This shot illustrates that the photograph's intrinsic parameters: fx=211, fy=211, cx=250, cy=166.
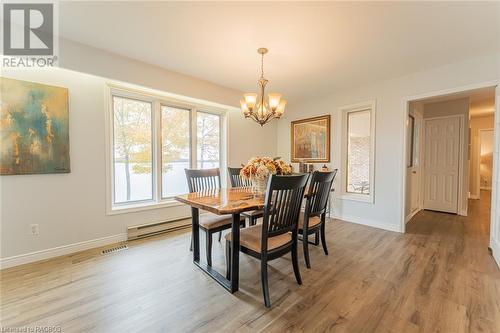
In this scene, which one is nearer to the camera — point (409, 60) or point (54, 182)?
point (54, 182)

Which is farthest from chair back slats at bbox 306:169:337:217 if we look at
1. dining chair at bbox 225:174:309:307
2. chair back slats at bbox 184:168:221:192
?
chair back slats at bbox 184:168:221:192

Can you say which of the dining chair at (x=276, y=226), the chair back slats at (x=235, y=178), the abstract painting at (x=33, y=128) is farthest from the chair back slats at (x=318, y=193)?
the abstract painting at (x=33, y=128)

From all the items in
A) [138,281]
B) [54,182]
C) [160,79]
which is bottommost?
[138,281]

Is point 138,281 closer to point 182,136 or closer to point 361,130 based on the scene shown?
point 182,136

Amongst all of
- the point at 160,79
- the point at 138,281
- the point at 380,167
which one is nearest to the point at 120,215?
the point at 138,281

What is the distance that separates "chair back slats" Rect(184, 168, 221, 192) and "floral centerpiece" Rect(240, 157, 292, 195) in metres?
0.83

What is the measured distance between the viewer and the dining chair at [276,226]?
1.69 meters

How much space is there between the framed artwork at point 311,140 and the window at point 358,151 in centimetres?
35

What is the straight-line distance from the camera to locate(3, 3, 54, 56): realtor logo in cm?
197

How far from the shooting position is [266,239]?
5.65 feet

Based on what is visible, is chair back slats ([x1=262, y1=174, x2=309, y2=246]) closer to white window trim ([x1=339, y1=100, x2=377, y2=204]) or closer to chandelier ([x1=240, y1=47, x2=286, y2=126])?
chandelier ([x1=240, y1=47, x2=286, y2=126])

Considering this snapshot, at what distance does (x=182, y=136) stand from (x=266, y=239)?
2720 millimetres

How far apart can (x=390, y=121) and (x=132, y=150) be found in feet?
13.7

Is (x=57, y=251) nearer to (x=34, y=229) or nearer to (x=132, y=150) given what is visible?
(x=34, y=229)
